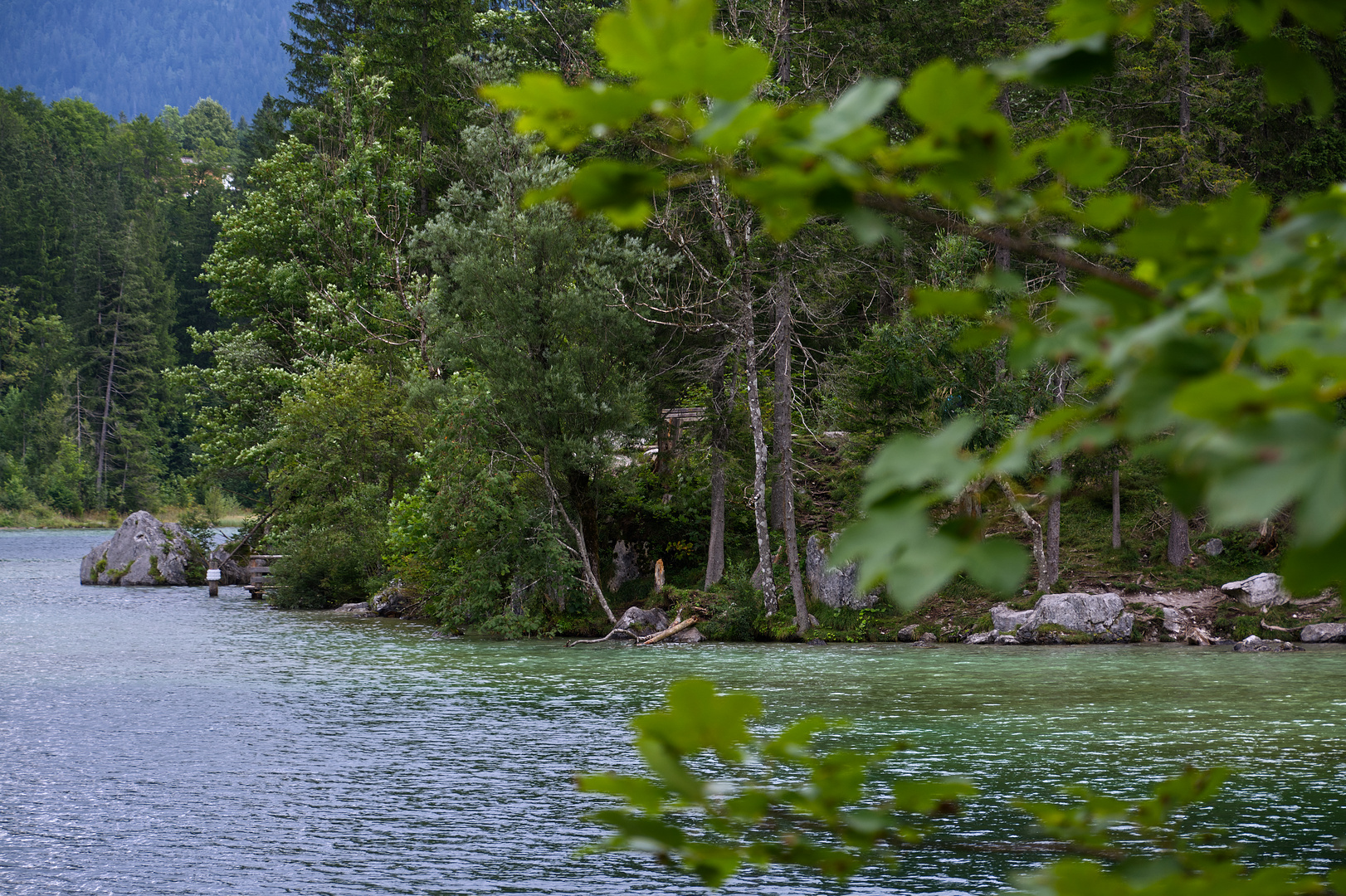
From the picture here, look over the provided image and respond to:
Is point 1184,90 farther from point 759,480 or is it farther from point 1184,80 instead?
point 759,480

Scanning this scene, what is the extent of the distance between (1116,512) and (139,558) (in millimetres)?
31698

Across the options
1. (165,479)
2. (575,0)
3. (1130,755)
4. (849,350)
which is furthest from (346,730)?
(165,479)

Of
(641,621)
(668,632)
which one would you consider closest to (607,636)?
(641,621)

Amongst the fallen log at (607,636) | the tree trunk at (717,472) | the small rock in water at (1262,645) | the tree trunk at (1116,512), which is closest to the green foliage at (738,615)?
the tree trunk at (717,472)

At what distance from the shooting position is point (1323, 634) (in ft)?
72.0

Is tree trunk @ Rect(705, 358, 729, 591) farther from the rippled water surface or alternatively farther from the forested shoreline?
the rippled water surface

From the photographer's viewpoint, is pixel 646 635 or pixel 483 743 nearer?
pixel 483 743

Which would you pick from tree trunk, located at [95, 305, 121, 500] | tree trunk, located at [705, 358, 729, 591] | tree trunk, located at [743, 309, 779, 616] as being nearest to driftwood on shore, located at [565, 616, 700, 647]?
tree trunk, located at [705, 358, 729, 591]

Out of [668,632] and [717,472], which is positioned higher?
[717,472]

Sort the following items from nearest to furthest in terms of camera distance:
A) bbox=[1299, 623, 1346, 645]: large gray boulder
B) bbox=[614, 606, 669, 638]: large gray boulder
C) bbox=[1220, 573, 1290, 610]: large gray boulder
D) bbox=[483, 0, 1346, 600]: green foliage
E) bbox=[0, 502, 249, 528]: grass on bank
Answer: bbox=[483, 0, 1346, 600]: green foliage, bbox=[1299, 623, 1346, 645]: large gray boulder, bbox=[1220, 573, 1290, 610]: large gray boulder, bbox=[614, 606, 669, 638]: large gray boulder, bbox=[0, 502, 249, 528]: grass on bank

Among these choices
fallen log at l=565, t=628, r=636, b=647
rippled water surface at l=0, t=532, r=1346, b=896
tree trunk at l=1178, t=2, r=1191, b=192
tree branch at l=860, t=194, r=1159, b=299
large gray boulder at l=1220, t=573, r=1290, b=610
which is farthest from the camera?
tree trunk at l=1178, t=2, r=1191, b=192

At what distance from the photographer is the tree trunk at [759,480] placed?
81.4 feet

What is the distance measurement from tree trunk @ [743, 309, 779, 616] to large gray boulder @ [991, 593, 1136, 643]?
4686 mm

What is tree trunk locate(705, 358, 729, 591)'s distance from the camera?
26.5m
